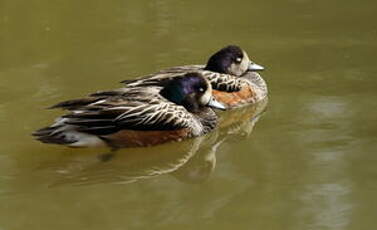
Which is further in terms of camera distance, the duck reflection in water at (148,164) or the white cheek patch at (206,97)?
the white cheek patch at (206,97)

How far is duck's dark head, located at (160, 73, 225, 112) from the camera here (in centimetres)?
844

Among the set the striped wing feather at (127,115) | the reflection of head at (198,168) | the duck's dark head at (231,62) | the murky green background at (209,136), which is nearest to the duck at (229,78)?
the duck's dark head at (231,62)

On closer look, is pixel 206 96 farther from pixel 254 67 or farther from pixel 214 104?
pixel 254 67

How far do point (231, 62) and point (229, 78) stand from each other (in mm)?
270

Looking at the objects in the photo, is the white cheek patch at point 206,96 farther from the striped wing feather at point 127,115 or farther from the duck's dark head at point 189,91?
the striped wing feather at point 127,115

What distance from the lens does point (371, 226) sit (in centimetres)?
619

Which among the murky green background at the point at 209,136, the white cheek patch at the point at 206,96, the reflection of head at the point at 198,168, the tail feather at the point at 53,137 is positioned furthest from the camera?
the white cheek patch at the point at 206,96

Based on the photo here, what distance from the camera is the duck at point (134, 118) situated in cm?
780

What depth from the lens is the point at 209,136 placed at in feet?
27.9

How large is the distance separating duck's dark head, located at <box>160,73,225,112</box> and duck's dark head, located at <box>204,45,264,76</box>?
105 cm

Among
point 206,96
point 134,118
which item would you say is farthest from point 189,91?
point 134,118

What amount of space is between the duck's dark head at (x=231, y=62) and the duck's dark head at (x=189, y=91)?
1.05 metres

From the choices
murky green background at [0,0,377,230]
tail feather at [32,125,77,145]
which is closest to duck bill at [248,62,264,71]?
murky green background at [0,0,377,230]

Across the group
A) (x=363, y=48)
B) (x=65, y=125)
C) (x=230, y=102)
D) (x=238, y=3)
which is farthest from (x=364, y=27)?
(x=65, y=125)
